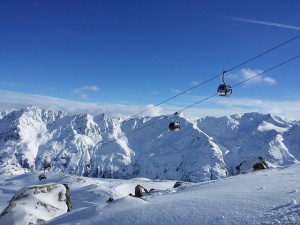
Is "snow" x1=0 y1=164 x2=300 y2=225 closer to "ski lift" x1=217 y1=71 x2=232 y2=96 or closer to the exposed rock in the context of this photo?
the exposed rock

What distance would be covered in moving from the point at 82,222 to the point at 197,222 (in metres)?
5.28

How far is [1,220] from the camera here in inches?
880

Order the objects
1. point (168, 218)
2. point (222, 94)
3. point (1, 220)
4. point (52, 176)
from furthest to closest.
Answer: point (52, 176)
point (222, 94)
point (1, 220)
point (168, 218)

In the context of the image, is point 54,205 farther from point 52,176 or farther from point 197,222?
point 52,176

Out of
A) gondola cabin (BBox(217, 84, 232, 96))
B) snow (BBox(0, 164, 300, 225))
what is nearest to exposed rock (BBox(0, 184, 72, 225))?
snow (BBox(0, 164, 300, 225))

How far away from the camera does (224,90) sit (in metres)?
24.6

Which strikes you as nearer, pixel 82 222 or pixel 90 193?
pixel 82 222

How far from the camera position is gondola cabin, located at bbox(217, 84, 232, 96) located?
24.5 m

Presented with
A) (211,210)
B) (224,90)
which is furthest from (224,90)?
(211,210)

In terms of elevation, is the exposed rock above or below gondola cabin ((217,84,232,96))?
below

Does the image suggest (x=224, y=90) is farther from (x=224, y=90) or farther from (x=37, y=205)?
(x=37, y=205)

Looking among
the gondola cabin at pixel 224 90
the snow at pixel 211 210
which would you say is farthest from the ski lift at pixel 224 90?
the snow at pixel 211 210

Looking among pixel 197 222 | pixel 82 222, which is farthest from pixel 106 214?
pixel 197 222

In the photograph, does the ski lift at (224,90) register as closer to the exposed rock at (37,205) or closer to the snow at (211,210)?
the snow at (211,210)
